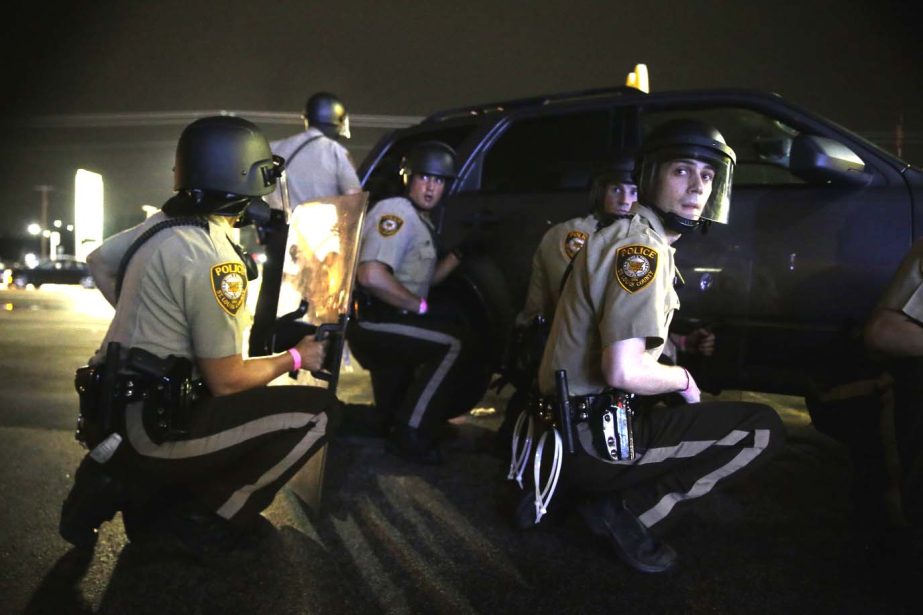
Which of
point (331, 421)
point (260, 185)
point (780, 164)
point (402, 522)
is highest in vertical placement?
point (780, 164)

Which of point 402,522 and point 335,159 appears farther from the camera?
point 335,159

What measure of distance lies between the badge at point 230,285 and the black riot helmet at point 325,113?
2.31 meters

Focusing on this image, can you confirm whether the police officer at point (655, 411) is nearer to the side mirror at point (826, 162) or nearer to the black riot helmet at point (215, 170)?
the side mirror at point (826, 162)

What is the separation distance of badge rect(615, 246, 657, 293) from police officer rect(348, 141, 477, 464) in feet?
5.46

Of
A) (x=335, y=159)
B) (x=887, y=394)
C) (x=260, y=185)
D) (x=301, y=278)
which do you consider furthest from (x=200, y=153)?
(x=887, y=394)

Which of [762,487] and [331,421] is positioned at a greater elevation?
[331,421]

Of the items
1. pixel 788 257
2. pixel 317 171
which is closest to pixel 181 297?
pixel 317 171

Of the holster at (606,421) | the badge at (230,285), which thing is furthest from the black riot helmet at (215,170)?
the holster at (606,421)

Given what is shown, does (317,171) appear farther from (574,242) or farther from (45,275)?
(45,275)

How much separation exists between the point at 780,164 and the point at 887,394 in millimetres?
1342

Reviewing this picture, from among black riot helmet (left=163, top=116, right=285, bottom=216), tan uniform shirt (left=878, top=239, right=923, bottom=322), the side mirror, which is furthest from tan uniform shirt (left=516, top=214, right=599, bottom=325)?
black riot helmet (left=163, top=116, right=285, bottom=216)

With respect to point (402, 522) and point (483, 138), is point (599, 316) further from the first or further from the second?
point (483, 138)

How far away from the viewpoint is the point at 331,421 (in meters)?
2.38

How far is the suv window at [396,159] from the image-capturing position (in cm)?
450
